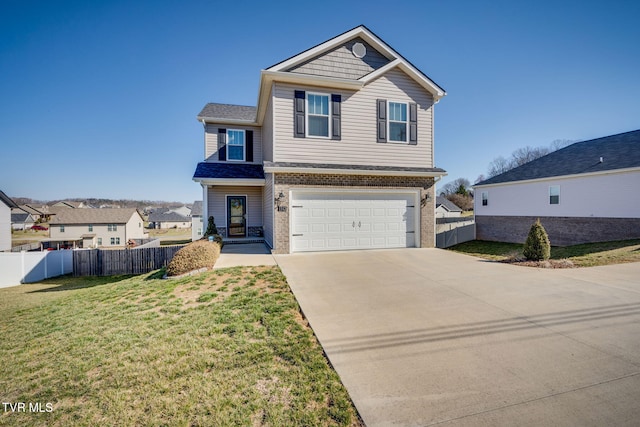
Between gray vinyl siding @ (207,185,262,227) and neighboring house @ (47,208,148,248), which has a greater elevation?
gray vinyl siding @ (207,185,262,227)

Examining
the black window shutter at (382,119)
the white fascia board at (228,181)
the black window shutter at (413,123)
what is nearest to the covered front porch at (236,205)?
the white fascia board at (228,181)

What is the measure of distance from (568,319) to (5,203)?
3957 cm

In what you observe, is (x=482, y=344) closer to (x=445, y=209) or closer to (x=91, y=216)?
(x=445, y=209)

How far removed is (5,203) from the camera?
25047 mm

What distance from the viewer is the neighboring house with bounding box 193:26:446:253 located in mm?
10164

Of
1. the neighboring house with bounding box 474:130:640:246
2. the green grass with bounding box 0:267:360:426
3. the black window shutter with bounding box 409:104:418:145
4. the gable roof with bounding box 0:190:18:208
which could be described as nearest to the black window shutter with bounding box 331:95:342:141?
the black window shutter with bounding box 409:104:418:145

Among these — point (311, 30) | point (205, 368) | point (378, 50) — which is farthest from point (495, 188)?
point (205, 368)

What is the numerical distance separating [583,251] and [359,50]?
1405 cm

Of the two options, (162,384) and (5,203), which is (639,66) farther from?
(5,203)

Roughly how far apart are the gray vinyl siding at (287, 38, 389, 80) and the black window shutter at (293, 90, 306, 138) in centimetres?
98

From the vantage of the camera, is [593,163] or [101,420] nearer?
[101,420]

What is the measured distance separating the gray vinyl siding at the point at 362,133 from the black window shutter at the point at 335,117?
20cm

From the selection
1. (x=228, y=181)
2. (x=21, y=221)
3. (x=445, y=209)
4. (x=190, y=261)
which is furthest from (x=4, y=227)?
(x=445, y=209)

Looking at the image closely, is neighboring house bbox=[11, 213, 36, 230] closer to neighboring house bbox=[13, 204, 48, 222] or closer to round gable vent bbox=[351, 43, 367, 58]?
neighboring house bbox=[13, 204, 48, 222]
